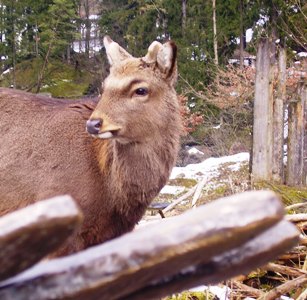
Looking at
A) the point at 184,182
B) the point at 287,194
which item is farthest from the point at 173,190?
the point at 287,194

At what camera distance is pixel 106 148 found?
17.5ft

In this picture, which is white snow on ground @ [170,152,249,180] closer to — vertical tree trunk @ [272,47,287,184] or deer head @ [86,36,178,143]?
vertical tree trunk @ [272,47,287,184]

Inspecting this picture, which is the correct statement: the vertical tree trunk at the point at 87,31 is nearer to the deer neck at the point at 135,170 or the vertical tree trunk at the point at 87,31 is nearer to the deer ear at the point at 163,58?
the deer ear at the point at 163,58

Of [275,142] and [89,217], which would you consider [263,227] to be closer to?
[89,217]

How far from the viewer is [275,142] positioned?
12.6 metres

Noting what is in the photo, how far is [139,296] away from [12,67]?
38.9 metres

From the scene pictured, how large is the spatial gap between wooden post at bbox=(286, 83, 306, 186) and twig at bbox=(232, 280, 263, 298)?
295 inches

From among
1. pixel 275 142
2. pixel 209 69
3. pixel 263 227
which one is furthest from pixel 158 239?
pixel 209 69

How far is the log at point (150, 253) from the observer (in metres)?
0.94

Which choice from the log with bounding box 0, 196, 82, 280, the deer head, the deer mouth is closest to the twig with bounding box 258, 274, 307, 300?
the deer head

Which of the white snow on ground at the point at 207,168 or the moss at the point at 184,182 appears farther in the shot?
the white snow on ground at the point at 207,168

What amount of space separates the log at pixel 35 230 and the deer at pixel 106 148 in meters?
3.97

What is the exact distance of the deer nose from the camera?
468 cm

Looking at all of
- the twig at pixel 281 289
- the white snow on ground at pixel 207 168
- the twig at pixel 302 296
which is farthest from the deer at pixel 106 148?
the white snow on ground at pixel 207 168
